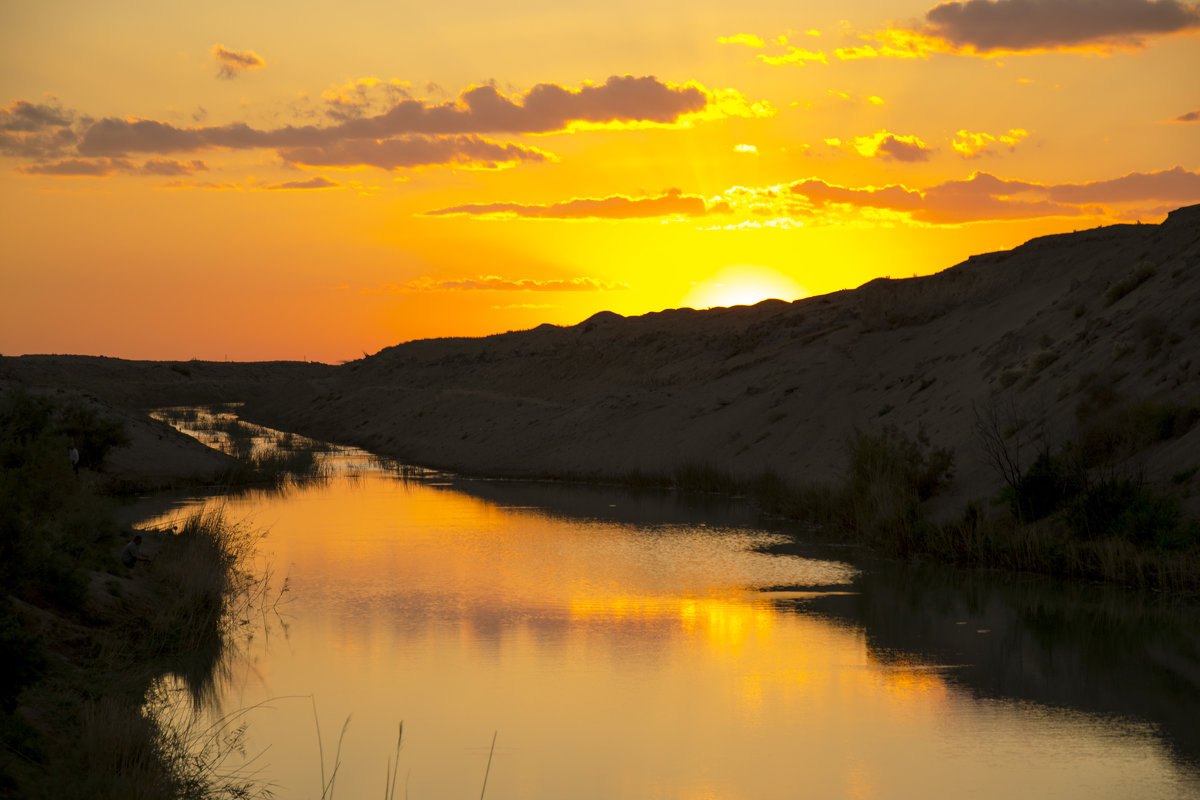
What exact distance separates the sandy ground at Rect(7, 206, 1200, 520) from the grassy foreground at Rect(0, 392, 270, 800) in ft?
53.4

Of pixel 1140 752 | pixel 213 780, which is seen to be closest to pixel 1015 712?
pixel 1140 752

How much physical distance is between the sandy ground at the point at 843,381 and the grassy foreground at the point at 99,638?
16.3 meters

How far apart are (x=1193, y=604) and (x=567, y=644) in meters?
9.61

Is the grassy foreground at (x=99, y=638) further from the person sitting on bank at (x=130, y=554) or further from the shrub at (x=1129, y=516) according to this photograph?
the shrub at (x=1129, y=516)

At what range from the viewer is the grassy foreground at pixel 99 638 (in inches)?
345

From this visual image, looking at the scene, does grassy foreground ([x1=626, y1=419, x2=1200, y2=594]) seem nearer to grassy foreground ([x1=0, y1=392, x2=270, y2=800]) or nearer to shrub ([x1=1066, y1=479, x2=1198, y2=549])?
shrub ([x1=1066, y1=479, x2=1198, y2=549])

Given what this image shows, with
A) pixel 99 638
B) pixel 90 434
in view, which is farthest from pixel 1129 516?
pixel 90 434

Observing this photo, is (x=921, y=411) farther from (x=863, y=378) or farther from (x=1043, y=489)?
(x=1043, y=489)

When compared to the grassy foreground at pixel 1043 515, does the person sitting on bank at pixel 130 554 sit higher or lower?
lower

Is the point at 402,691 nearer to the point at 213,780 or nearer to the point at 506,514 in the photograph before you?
the point at 213,780

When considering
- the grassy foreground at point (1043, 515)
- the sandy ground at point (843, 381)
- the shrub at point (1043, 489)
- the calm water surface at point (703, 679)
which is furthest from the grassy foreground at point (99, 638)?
the sandy ground at point (843, 381)

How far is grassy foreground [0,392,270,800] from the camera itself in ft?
28.8

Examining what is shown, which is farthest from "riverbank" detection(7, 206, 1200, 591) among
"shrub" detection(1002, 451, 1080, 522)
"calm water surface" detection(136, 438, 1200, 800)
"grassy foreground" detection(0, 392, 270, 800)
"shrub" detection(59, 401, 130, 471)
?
"grassy foreground" detection(0, 392, 270, 800)

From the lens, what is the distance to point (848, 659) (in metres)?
14.8
